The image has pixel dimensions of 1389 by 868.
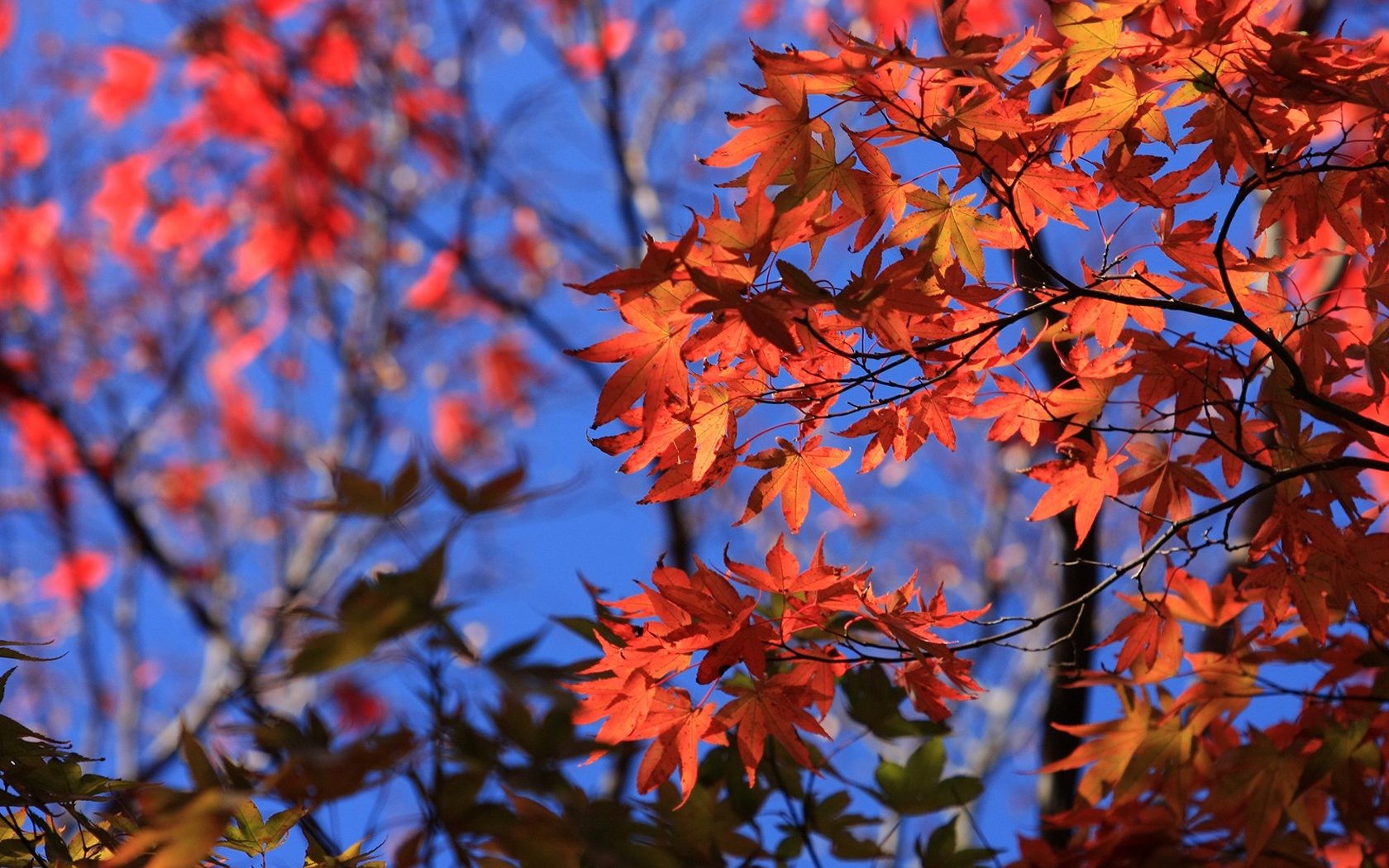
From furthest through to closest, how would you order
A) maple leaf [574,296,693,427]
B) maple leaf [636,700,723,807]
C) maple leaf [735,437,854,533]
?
maple leaf [735,437,854,533]
maple leaf [636,700,723,807]
maple leaf [574,296,693,427]

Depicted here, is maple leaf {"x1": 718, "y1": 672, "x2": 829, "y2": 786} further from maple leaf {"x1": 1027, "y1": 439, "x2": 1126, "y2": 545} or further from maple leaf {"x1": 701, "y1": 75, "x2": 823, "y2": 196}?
maple leaf {"x1": 701, "y1": 75, "x2": 823, "y2": 196}

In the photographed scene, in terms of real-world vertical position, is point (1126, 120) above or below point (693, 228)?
above

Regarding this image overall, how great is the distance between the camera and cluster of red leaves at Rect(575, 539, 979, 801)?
3.59 ft

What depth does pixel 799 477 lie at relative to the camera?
4.27ft

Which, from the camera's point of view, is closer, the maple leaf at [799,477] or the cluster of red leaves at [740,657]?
the cluster of red leaves at [740,657]

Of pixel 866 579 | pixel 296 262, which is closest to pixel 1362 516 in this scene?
pixel 866 579

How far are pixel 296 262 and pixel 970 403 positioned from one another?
5.90m

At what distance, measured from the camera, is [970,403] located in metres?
1.31

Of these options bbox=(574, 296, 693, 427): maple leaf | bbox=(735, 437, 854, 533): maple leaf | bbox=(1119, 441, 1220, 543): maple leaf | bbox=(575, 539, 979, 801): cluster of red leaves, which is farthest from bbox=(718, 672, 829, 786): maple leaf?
bbox=(1119, 441, 1220, 543): maple leaf

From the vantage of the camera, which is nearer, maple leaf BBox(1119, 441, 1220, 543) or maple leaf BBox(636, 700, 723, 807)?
maple leaf BBox(636, 700, 723, 807)

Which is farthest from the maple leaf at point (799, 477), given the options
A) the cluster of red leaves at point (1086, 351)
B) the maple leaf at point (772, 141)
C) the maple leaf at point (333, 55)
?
the maple leaf at point (333, 55)

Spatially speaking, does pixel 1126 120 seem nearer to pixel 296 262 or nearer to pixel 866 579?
pixel 866 579

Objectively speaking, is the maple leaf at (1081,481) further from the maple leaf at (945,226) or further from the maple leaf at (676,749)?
the maple leaf at (676,749)

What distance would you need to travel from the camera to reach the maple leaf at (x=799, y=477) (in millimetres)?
1270
